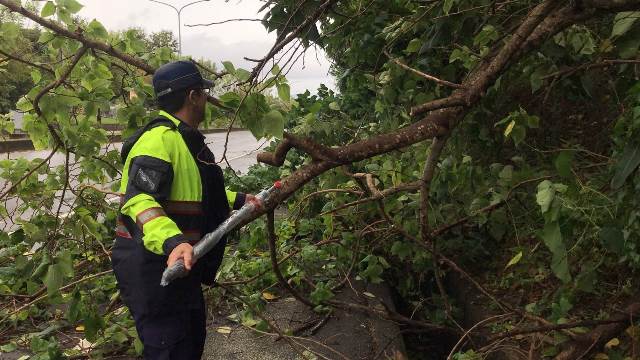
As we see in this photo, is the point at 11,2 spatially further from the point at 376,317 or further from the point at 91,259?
the point at 376,317

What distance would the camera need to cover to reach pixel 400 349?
3.20 metres

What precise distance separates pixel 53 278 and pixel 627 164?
2.45m

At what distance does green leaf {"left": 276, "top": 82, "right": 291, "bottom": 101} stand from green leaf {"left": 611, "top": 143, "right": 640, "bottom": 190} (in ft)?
4.39

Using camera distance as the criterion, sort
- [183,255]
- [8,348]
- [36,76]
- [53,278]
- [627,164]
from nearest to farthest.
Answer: [627,164]
[183,255]
[53,278]
[36,76]
[8,348]

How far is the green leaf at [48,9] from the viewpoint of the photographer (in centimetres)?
249

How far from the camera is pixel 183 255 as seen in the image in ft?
6.50

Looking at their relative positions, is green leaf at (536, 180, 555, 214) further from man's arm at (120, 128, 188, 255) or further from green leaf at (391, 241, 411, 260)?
green leaf at (391, 241, 411, 260)

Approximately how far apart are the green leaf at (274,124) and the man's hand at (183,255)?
56 centimetres

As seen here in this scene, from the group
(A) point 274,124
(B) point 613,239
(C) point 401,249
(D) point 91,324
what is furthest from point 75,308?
(B) point 613,239

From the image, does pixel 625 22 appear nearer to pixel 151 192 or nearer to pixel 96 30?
pixel 151 192

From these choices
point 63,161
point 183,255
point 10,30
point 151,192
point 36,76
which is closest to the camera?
point 183,255

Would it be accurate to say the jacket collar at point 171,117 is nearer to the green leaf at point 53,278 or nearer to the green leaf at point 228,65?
the green leaf at point 228,65

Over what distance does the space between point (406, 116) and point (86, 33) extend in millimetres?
2069

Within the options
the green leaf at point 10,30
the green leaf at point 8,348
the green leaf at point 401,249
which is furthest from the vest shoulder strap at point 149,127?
the green leaf at point 8,348
